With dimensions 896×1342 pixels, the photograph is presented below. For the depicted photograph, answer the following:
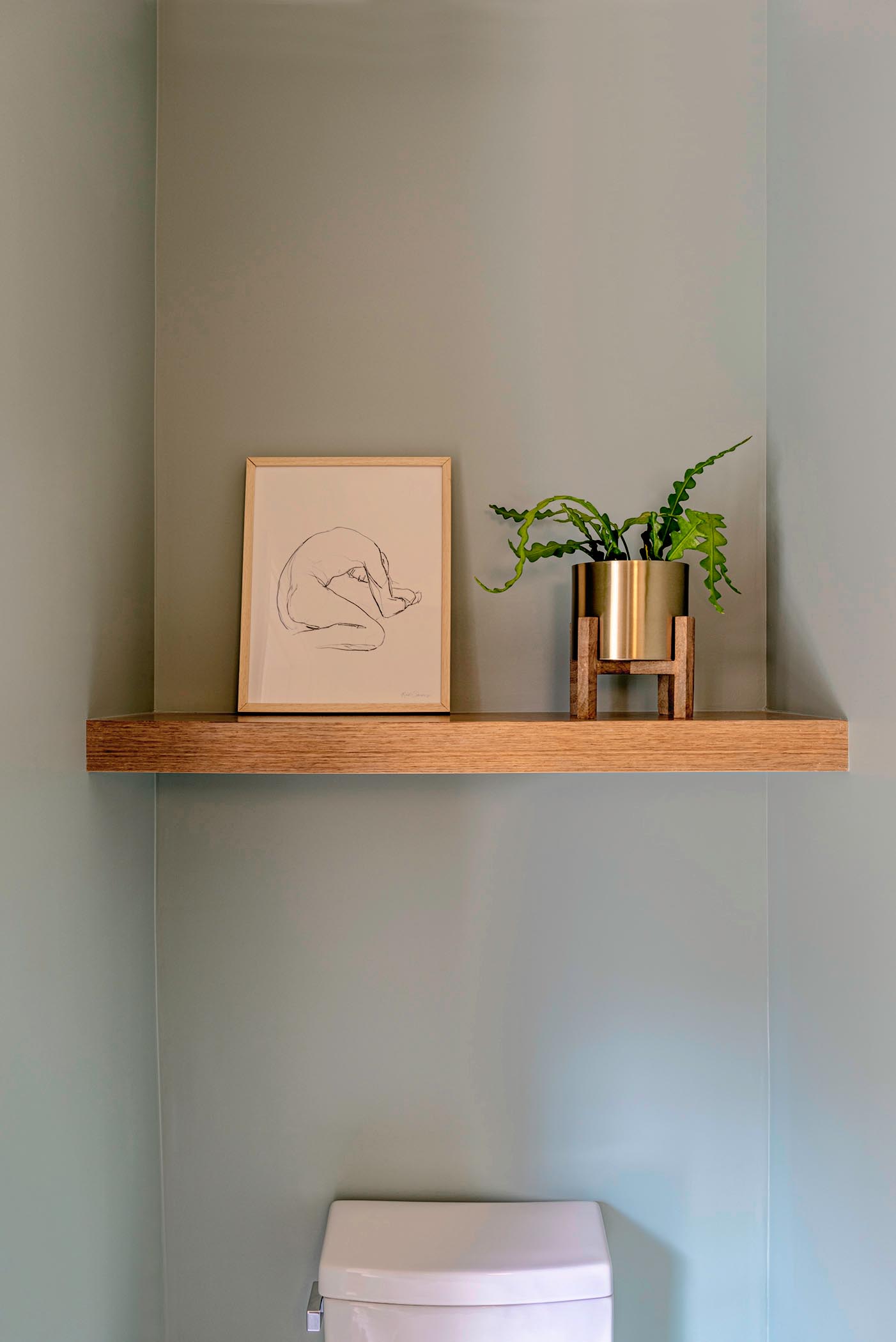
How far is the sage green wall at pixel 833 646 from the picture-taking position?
868mm

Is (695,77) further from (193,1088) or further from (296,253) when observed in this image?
(193,1088)

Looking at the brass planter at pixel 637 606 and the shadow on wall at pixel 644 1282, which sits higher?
the brass planter at pixel 637 606

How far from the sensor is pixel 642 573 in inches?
40.3

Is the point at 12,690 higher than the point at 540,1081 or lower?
higher

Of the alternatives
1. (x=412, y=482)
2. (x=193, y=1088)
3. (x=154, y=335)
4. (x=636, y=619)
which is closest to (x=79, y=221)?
(x=154, y=335)

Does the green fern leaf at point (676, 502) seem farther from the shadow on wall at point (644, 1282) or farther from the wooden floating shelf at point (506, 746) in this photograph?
the shadow on wall at point (644, 1282)

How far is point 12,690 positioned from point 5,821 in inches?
4.3

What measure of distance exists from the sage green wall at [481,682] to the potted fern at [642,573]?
12 cm

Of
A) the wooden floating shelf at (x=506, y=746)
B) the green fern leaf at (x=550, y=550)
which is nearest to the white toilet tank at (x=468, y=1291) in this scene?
the wooden floating shelf at (x=506, y=746)

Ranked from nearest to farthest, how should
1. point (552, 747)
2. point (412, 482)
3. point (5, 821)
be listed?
1. point (5, 821)
2. point (552, 747)
3. point (412, 482)

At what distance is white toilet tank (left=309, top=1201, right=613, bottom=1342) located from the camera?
1021 mm

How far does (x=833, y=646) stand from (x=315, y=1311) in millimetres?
924

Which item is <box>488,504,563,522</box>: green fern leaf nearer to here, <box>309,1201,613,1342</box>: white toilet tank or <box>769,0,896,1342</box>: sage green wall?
<box>769,0,896,1342</box>: sage green wall

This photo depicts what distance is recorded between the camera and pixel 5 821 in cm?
79
